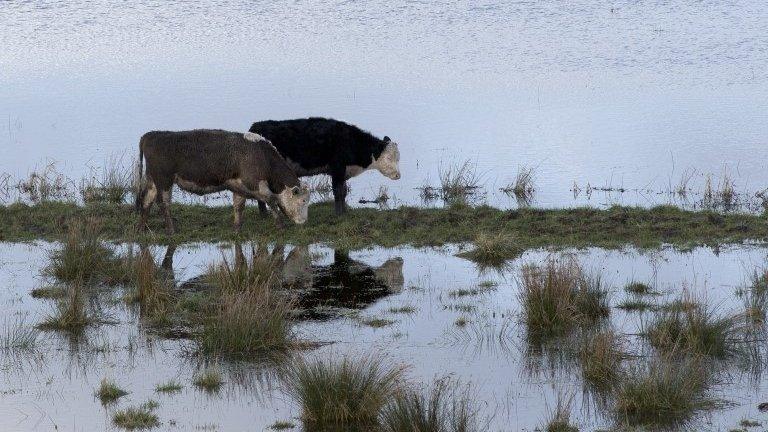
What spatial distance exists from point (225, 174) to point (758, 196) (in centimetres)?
866

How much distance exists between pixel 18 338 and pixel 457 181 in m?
10.3

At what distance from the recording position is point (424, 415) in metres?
8.08

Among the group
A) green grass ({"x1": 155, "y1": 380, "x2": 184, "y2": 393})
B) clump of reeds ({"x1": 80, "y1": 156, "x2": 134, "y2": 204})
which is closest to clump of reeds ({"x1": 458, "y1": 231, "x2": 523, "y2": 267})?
green grass ({"x1": 155, "y1": 380, "x2": 184, "y2": 393})

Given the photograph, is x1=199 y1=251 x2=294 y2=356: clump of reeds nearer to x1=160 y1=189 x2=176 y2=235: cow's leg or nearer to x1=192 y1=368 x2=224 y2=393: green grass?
x1=192 y1=368 x2=224 y2=393: green grass

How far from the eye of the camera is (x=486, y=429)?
852 cm

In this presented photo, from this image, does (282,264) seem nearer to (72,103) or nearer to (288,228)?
(288,228)

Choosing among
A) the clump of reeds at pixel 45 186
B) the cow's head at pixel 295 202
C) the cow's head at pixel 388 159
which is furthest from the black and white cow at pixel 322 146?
the clump of reeds at pixel 45 186

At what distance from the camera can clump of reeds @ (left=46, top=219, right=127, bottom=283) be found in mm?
13109

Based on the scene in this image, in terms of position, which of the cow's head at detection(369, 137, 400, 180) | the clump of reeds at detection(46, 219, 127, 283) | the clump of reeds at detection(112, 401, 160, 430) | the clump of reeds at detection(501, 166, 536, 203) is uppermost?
the cow's head at detection(369, 137, 400, 180)

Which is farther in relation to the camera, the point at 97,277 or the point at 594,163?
the point at 594,163

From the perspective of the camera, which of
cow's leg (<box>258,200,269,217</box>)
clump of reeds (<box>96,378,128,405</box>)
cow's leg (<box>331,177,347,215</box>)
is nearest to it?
clump of reeds (<box>96,378,128,405</box>)

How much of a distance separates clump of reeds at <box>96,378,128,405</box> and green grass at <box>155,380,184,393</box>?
0.87 ft

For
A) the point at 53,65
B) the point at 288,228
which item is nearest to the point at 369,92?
the point at 53,65

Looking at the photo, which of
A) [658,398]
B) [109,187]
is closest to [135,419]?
[658,398]
